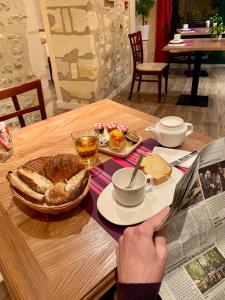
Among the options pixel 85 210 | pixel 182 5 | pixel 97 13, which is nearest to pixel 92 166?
pixel 85 210

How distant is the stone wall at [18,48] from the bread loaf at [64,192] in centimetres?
182

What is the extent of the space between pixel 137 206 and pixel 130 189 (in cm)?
7

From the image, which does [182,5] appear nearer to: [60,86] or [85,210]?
[60,86]

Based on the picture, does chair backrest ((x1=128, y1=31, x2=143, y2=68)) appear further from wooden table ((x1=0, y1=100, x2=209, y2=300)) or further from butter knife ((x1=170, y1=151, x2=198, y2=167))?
wooden table ((x1=0, y1=100, x2=209, y2=300))

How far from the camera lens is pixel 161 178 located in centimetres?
75

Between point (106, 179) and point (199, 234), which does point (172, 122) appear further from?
point (199, 234)

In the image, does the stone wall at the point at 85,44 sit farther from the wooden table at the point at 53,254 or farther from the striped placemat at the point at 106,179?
the wooden table at the point at 53,254

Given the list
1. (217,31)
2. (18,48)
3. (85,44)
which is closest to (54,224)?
(18,48)

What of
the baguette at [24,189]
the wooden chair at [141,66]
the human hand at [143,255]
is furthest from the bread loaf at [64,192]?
the wooden chair at [141,66]

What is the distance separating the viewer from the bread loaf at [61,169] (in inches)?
29.1

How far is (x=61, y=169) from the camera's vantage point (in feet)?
2.45

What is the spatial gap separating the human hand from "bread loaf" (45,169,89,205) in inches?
7.4

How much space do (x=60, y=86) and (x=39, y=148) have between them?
8.60 ft

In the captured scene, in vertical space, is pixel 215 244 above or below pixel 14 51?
below
